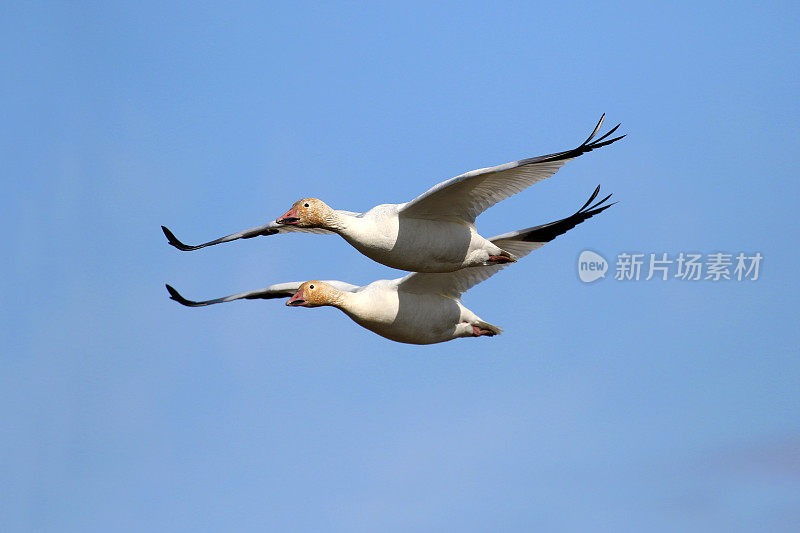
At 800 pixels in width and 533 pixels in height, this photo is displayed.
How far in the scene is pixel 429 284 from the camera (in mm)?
19781

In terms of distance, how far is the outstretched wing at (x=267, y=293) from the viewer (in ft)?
64.0

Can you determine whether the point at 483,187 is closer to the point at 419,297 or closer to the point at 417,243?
the point at 417,243

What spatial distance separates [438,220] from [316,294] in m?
2.04

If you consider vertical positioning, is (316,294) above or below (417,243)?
below

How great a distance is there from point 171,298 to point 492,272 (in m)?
5.41

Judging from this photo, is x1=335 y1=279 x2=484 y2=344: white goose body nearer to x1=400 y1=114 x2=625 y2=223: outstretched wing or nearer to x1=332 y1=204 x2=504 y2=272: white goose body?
x1=332 y1=204 x2=504 y2=272: white goose body

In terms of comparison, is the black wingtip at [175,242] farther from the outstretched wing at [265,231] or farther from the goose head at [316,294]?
the goose head at [316,294]

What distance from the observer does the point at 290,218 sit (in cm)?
1866

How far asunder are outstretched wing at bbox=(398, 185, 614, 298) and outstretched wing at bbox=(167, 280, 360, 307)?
1374mm

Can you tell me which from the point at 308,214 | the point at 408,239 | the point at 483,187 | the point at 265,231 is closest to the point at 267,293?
the point at 265,231

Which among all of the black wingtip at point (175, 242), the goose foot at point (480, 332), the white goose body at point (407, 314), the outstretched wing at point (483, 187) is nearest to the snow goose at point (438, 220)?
the outstretched wing at point (483, 187)

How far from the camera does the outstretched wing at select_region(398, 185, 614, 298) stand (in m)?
20.1

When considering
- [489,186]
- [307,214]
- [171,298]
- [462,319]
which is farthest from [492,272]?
[171,298]

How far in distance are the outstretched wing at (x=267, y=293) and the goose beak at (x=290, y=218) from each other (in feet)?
3.89
